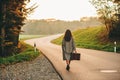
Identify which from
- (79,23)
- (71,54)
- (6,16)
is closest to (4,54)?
(6,16)

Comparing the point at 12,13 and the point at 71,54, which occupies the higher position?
the point at 12,13

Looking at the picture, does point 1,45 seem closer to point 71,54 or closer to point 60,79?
point 71,54

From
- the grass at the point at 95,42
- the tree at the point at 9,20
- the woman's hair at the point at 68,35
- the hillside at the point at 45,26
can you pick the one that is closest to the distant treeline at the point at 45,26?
the hillside at the point at 45,26

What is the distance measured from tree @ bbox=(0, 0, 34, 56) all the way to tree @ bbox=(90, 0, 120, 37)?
12.6 m

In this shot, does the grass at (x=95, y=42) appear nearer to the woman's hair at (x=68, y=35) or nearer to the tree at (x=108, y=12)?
the tree at (x=108, y=12)

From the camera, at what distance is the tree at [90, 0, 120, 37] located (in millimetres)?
35694

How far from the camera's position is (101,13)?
37.0 m

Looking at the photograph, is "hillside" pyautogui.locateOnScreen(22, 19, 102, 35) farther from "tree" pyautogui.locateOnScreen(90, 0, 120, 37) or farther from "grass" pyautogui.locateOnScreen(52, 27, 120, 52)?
"tree" pyautogui.locateOnScreen(90, 0, 120, 37)

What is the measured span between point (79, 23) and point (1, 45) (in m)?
142

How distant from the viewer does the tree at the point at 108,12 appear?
35694 mm

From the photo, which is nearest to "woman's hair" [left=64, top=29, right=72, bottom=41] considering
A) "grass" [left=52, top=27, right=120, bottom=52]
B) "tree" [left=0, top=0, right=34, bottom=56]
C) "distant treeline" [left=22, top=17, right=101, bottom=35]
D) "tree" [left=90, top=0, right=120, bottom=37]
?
"tree" [left=0, top=0, right=34, bottom=56]

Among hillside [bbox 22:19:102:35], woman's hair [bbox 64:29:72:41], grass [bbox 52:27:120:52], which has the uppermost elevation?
woman's hair [bbox 64:29:72:41]

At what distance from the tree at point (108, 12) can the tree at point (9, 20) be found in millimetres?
12577

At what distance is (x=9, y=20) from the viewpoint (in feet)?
79.5
